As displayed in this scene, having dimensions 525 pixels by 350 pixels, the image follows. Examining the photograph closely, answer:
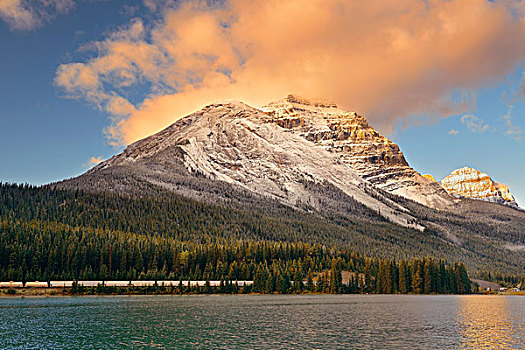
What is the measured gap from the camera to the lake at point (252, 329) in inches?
2859

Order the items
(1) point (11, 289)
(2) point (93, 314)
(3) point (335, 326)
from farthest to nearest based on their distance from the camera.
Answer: (1) point (11, 289) → (2) point (93, 314) → (3) point (335, 326)

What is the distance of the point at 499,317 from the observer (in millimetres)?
118812

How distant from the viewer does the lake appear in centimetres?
7262

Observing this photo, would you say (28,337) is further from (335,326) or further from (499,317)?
(499,317)

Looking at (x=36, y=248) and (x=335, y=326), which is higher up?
(x=36, y=248)

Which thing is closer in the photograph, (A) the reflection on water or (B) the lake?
(B) the lake

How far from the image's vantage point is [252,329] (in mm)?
87875

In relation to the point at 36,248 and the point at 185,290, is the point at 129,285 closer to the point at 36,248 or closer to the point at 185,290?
the point at 185,290

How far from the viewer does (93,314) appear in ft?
368

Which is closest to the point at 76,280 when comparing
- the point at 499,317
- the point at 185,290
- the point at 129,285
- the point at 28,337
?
the point at 129,285

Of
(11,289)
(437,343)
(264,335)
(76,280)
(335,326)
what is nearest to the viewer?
(437,343)

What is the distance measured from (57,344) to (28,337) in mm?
9106

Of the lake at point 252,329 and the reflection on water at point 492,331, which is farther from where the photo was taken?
the reflection on water at point 492,331

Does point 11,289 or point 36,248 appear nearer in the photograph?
point 11,289
